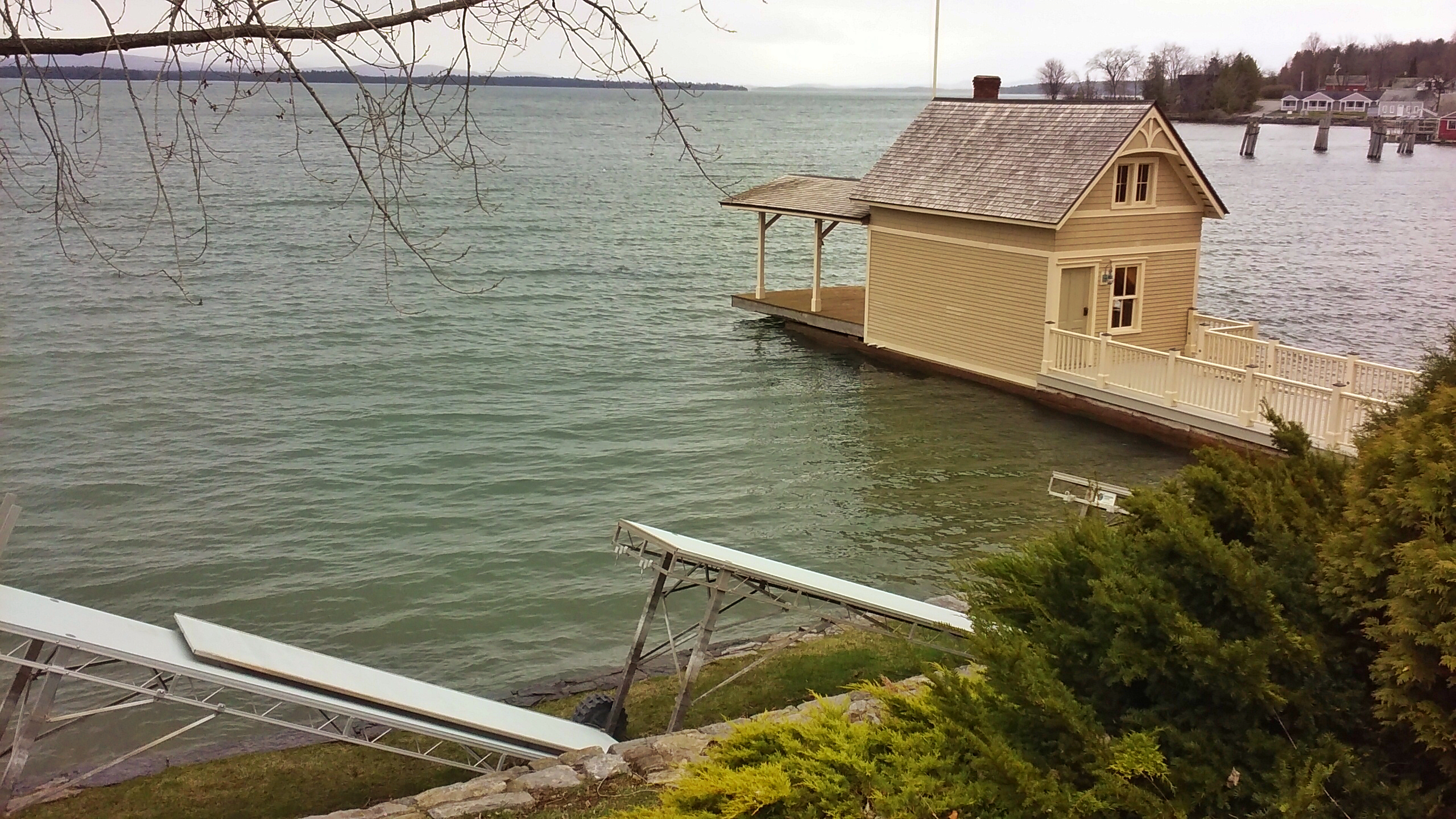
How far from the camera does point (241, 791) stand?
31.8 ft

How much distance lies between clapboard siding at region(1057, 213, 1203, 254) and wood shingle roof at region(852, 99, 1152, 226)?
0.80 m

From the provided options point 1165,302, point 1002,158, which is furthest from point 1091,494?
point 1002,158

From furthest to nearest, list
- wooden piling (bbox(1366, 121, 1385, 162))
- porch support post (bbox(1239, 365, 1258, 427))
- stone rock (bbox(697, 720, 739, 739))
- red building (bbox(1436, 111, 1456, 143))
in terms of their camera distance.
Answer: red building (bbox(1436, 111, 1456, 143)) → wooden piling (bbox(1366, 121, 1385, 162)) → porch support post (bbox(1239, 365, 1258, 427)) → stone rock (bbox(697, 720, 739, 739))

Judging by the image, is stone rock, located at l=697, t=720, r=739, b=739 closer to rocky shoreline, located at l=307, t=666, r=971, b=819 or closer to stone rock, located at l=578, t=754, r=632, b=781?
rocky shoreline, located at l=307, t=666, r=971, b=819

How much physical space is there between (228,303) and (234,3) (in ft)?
116

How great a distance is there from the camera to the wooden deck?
29.6 meters

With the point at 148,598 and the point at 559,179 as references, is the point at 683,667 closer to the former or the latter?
the point at 148,598

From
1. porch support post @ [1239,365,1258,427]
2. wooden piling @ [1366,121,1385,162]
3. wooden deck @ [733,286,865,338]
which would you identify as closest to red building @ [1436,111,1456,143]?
wooden piling @ [1366,121,1385,162]

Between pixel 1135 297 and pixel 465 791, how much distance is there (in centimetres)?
1962

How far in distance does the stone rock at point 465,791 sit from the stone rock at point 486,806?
10 cm

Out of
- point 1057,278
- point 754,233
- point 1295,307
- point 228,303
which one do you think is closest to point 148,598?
point 1057,278

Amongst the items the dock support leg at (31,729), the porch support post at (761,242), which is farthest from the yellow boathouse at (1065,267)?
the dock support leg at (31,729)

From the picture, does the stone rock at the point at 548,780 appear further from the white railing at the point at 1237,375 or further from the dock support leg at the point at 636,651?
the white railing at the point at 1237,375

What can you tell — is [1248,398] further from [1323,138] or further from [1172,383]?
[1323,138]
